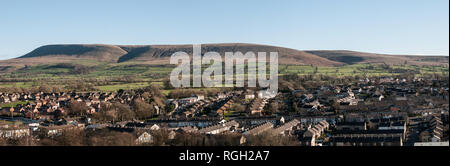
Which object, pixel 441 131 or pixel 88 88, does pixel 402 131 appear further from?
pixel 88 88

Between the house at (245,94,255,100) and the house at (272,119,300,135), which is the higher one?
the house at (245,94,255,100)

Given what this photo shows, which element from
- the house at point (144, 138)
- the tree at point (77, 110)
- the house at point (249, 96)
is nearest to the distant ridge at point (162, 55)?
the house at point (249, 96)

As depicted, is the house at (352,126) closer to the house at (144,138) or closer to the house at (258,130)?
the house at (258,130)

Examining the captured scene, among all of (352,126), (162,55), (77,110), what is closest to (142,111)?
(77,110)

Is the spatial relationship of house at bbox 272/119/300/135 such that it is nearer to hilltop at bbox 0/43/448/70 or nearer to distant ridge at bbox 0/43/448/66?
hilltop at bbox 0/43/448/70

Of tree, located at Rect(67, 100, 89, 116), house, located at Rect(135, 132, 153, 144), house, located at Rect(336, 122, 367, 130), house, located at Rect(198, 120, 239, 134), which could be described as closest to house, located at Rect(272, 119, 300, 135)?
house, located at Rect(336, 122, 367, 130)
